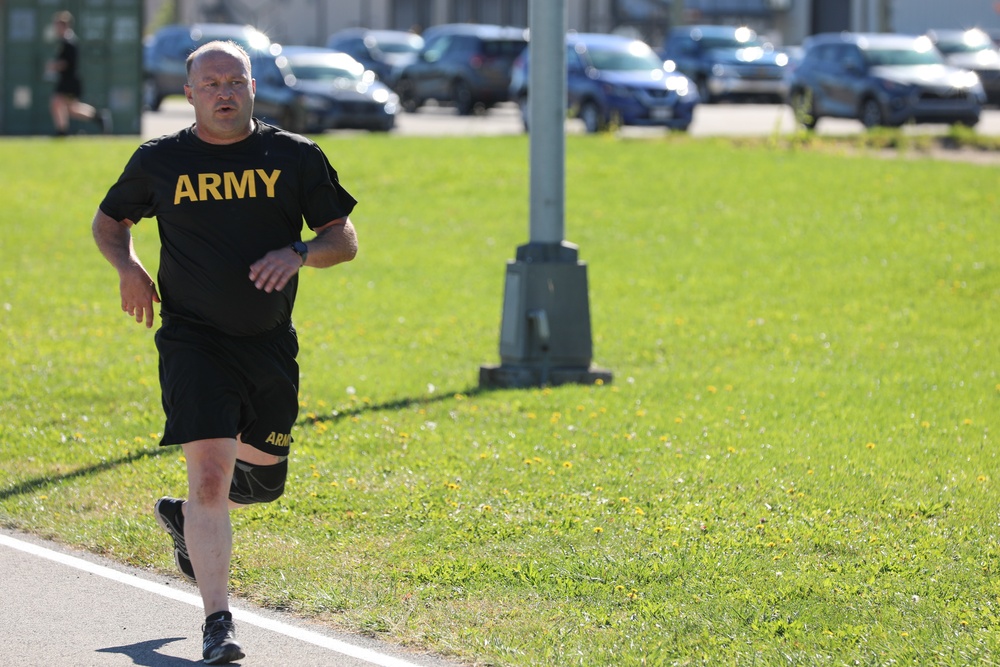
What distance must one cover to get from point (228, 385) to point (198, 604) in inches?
37.2

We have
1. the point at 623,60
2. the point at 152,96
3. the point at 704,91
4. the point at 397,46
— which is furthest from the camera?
the point at 397,46

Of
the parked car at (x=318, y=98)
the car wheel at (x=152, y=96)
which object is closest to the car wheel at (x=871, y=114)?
the parked car at (x=318, y=98)

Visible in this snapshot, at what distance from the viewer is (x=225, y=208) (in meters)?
5.02

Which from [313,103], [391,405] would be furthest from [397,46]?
[391,405]

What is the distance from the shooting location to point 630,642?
495cm

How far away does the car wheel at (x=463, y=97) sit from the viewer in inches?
1337

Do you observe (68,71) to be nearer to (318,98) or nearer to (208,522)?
(318,98)

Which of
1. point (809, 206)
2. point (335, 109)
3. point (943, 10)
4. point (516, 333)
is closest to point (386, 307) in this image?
point (516, 333)

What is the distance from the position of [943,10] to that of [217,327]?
169 feet

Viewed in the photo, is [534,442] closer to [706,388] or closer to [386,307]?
[706,388]

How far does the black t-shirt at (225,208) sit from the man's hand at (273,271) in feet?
0.33

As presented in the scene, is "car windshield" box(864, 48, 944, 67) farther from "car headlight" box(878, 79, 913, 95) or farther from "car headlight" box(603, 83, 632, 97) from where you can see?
"car headlight" box(603, 83, 632, 97)

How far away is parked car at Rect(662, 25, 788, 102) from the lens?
37.9 meters

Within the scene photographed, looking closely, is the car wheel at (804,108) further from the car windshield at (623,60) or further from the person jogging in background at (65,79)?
the person jogging in background at (65,79)
